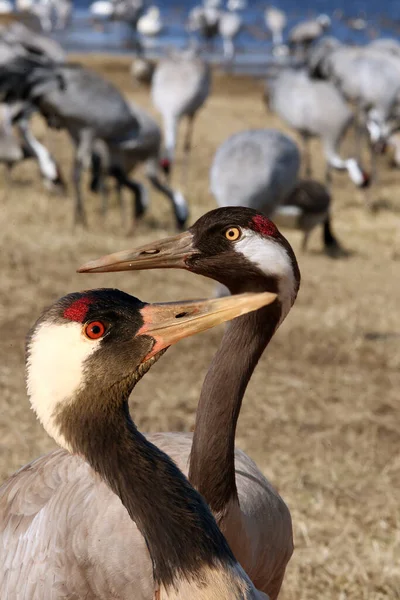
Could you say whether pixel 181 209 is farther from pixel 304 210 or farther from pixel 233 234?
pixel 233 234

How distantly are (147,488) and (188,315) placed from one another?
382 millimetres

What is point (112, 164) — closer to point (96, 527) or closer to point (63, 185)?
point (63, 185)

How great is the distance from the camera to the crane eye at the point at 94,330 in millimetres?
1950

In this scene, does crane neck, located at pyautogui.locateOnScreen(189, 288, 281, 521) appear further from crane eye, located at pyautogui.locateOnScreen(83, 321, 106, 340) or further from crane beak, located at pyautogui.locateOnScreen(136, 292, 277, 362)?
crane eye, located at pyautogui.locateOnScreen(83, 321, 106, 340)

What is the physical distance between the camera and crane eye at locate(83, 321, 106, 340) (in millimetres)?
1950

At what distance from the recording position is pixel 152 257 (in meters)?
2.55

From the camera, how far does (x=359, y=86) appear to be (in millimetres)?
13016

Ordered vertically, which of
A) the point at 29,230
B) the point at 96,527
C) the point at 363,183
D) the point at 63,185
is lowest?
the point at 363,183

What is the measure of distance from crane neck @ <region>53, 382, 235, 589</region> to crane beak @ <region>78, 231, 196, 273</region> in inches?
18.5

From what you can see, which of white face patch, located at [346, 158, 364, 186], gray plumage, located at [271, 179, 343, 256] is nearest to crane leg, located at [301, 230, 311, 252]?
gray plumage, located at [271, 179, 343, 256]

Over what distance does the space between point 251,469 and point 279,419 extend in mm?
2021

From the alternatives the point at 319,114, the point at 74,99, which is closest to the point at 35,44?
the point at 74,99

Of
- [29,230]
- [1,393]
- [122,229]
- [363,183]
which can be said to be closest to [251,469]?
[1,393]

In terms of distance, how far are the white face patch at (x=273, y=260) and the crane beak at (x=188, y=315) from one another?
50cm
